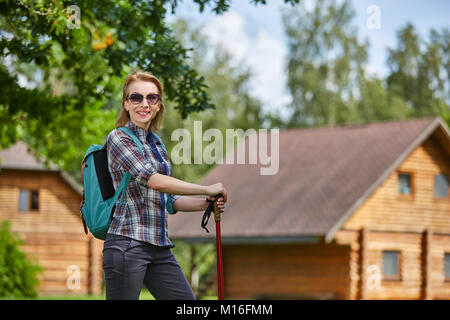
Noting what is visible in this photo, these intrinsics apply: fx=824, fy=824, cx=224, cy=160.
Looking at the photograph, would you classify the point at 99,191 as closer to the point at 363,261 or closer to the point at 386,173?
the point at 363,261

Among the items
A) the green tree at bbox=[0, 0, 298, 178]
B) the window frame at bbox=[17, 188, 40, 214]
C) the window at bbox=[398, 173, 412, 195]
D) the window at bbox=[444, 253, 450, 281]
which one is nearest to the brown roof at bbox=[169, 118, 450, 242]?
the window at bbox=[398, 173, 412, 195]

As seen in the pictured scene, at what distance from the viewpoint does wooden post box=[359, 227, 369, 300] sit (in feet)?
80.0

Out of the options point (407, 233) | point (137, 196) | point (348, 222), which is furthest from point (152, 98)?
point (407, 233)

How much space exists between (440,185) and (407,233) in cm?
248

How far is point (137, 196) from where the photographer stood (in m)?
4.52

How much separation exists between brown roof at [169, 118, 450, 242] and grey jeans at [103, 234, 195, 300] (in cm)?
1876

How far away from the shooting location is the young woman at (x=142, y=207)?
436 cm

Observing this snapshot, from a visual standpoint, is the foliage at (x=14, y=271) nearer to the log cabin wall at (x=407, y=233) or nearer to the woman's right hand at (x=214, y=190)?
the log cabin wall at (x=407, y=233)

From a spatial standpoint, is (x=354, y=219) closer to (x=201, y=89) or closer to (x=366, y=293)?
(x=366, y=293)

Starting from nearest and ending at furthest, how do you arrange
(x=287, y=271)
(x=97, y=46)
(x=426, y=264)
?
(x=97, y=46)
(x=287, y=271)
(x=426, y=264)

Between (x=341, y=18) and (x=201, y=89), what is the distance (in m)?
35.2

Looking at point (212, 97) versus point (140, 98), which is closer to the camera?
point (140, 98)
